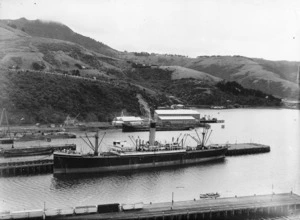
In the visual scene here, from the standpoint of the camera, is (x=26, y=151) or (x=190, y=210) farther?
Result: (x=26, y=151)

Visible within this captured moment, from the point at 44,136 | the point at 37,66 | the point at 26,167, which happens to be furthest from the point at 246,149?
the point at 37,66

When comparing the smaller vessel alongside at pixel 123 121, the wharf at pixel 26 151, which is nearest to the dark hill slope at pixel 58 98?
the smaller vessel alongside at pixel 123 121

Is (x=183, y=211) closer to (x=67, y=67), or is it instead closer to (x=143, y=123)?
(x=143, y=123)

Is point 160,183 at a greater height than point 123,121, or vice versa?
point 123,121

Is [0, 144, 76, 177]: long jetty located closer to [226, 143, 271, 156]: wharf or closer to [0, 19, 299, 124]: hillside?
[226, 143, 271, 156]: wharf

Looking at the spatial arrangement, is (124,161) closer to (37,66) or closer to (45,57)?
(37,66)

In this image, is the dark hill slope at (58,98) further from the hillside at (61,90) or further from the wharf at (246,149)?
the wharf at (246,149)

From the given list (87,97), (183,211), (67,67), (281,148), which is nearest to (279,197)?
(183,211)

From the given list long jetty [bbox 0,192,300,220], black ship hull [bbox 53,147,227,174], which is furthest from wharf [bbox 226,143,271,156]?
long jetty [bbox 0,192,300,220]
